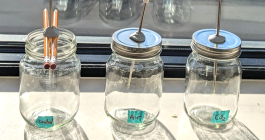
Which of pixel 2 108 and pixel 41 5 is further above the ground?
pixel 41 5

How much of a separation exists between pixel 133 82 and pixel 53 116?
18 centimetres

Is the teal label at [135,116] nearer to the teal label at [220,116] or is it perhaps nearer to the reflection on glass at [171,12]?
the teal label at [220,116]

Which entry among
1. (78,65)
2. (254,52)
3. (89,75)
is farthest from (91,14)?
(254,52)

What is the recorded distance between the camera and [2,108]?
783mm

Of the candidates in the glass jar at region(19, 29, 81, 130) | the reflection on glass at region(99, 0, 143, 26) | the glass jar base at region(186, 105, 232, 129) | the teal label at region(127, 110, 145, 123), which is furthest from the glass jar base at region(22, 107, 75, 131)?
the reflection on glass at region(99, 0, 143, 26)

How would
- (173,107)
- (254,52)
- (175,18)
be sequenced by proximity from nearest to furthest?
(173,107) → (254,52) → (175,18)

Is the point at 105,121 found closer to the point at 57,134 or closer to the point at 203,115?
the point at 57,134

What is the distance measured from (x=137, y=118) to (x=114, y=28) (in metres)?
0.40

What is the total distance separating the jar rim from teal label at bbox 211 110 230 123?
31 cm

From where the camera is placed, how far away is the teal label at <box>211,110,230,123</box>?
73cm

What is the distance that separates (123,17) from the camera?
1063mm

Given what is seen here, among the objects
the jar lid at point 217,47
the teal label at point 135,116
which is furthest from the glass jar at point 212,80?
the teal label at point 135,116

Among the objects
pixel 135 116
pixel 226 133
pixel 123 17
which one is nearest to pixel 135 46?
pixel 135 116

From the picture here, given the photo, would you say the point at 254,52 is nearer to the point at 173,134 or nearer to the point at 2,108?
the point at 173,134
